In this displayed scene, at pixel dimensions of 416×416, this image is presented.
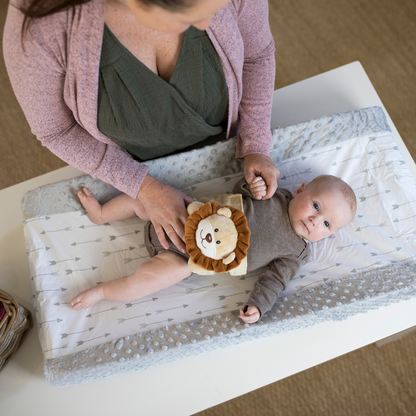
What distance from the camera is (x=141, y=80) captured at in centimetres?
67

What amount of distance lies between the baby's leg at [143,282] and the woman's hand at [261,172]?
30 cm

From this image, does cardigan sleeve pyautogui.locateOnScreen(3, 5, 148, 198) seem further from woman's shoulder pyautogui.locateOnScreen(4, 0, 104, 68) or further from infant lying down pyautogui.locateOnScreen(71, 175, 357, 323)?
infant lying down pyautogui.locateOnScreen(71, 175, 357, 323)

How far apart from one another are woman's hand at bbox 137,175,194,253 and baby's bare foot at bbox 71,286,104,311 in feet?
0.86

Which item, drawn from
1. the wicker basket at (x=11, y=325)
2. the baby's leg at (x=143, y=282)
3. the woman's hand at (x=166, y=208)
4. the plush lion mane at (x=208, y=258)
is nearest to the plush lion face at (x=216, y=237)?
the plush lion mane at (x=208, y=258)

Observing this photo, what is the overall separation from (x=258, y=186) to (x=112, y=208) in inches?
17.9

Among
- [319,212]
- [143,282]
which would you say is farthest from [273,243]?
[143,282]

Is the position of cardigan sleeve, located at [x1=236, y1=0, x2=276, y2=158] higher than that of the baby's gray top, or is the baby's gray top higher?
cardigan sleeve, located at [x1=236, y1=0, x2=276, y2=158]

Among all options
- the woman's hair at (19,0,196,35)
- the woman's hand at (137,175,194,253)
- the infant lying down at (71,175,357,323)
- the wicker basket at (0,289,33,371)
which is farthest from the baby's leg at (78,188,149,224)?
the woman's hair at (19,0,196,35)

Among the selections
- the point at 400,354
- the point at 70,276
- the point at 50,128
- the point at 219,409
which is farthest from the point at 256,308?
the point at 400,354

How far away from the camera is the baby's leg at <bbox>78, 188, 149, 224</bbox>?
104 cm

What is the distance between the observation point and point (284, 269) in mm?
1007

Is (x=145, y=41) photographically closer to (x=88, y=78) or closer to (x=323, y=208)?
(x=88, y=78)

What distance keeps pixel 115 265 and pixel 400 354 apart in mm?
1347

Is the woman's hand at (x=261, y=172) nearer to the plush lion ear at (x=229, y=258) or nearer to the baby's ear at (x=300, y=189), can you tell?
the baby's ear at (x=300, y=189)
